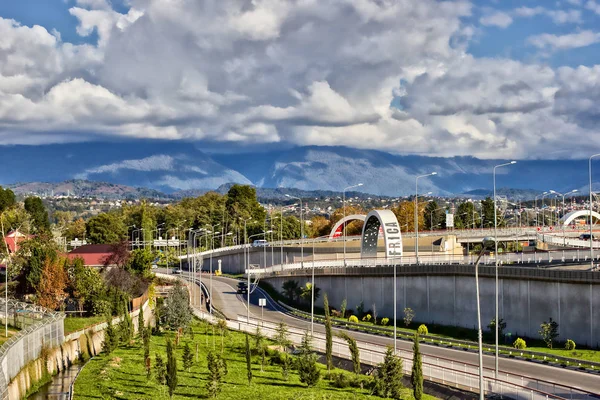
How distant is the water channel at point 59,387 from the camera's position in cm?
5416

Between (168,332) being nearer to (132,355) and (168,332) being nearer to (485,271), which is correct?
(132,355)

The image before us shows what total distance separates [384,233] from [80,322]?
3311cm

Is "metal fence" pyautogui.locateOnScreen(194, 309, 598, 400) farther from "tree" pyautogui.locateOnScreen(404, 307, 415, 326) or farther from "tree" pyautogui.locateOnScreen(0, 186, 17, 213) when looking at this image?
"tree" pyautogui.locateOnScreen(0, 186, 17, 213)

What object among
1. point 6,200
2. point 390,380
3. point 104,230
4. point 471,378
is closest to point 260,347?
point 390,380

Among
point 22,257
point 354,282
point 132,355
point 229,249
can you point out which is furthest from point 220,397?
point 229,249

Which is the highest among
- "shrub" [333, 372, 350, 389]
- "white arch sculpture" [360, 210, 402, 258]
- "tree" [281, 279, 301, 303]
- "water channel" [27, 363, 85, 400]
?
"white arch sculpture" [360, 210, 402, 258]

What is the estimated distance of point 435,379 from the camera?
157 ft

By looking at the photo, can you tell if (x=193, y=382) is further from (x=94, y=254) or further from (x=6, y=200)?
(x=6, y=200)

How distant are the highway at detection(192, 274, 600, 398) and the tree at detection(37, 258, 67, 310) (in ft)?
54.9

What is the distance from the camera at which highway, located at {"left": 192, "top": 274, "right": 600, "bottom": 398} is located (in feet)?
160

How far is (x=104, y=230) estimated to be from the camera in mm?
192125

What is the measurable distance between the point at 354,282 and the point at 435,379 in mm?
43582

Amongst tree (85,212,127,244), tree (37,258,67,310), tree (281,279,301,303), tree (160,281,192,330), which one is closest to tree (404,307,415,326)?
tree (160,281,192,330)

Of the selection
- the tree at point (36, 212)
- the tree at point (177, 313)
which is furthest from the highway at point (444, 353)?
the tree at point (36, 212)
